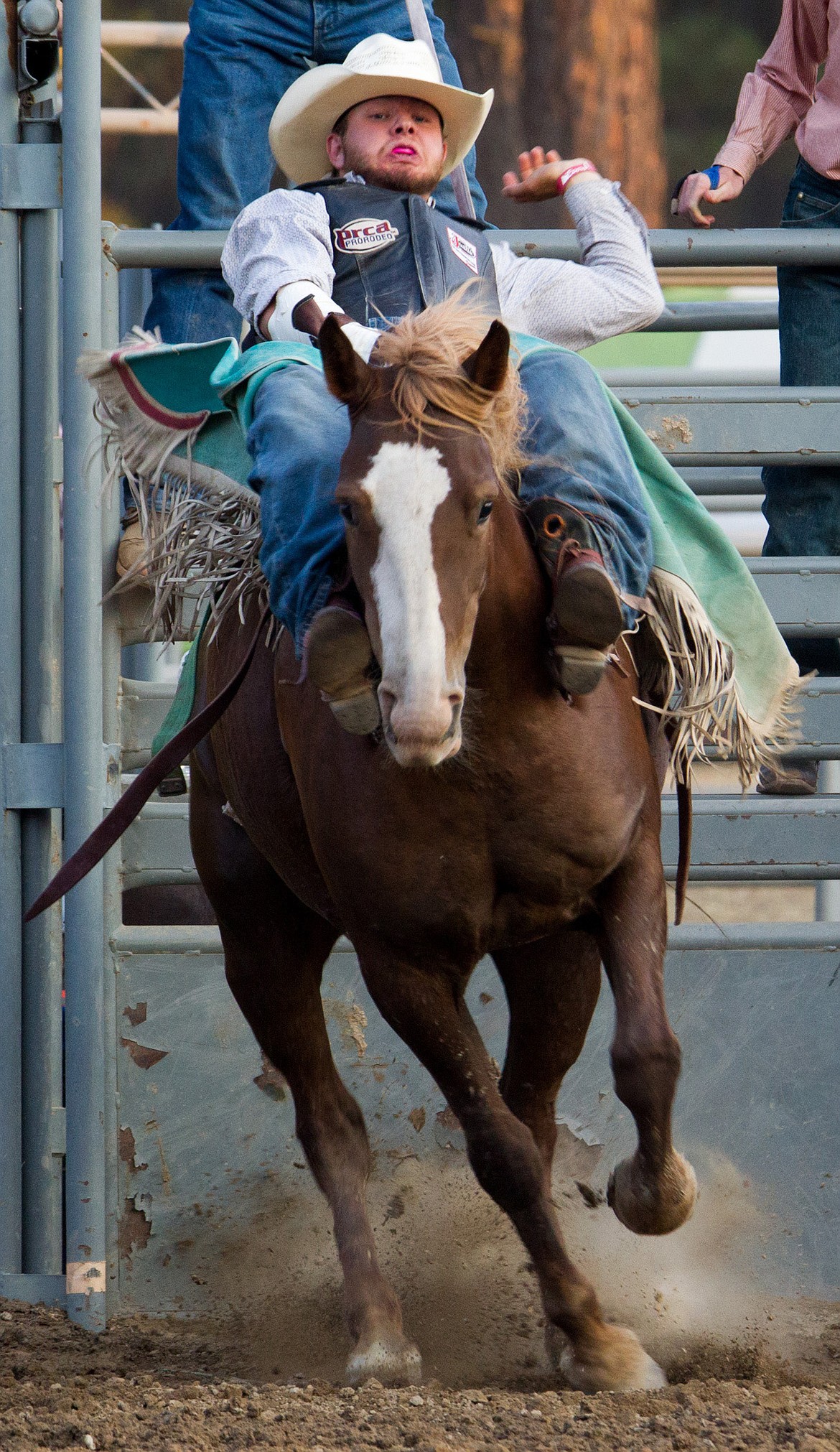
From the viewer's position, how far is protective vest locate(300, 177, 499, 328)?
10.6ft

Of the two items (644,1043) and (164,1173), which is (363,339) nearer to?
(644,1043)

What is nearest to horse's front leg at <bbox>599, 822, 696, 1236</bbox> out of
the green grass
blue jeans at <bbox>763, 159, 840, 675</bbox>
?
blue jeans at <bbox>763, 159, 840, 675</bbox>

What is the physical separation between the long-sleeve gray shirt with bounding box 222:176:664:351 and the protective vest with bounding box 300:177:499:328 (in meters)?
0.04

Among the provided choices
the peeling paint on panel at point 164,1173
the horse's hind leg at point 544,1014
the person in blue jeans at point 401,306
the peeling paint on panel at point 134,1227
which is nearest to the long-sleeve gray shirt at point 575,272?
the person in blue jeans at point 401,306

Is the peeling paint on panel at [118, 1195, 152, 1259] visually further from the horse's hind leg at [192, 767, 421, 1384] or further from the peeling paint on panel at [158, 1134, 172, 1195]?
the horse's hind leg at [192, 767, 421, 1384]

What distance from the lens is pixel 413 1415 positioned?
279 centimetres

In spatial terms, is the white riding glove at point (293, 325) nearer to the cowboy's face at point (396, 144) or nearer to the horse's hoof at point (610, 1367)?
the cowboy's face at point (396, 144)

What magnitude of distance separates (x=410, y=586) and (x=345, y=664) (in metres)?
0.25

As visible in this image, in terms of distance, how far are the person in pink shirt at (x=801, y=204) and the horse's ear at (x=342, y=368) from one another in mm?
1936

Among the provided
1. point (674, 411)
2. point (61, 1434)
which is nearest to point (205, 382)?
point (674, 411)

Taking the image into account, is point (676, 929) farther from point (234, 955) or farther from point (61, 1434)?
point (61, 1434)

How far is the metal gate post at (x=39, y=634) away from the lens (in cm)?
414

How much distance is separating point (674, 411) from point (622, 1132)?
178 centimetres

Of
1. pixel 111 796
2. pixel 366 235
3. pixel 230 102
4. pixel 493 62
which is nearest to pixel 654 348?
pixel 493 62
